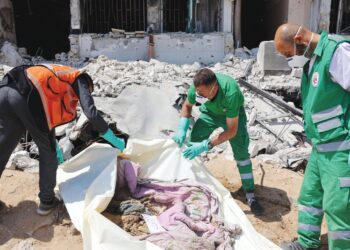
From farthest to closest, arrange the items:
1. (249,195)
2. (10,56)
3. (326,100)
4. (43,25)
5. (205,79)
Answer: (43,25), (10,56), (249,195), (205,79), (326,100)

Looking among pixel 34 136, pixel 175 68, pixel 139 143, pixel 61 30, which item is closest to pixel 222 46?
pixel 175 68

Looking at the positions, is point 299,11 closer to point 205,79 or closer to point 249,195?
point 249,195

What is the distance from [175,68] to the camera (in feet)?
30.1

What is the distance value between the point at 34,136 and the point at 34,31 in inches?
435

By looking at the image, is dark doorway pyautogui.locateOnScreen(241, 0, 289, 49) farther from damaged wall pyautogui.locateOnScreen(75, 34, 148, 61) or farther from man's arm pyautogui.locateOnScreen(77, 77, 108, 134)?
man's arm pyautogui.locateOnScreen(77, 77, 108, 134)

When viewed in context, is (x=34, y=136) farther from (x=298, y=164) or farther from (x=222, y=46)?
(x=222, y=46)

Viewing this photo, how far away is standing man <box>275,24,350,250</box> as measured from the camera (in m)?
2.56

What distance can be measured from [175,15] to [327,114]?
9.12 m

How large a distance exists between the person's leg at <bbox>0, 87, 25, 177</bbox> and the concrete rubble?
1.02m

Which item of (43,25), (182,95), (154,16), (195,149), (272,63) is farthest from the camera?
(43,25)

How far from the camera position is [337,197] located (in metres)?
2.60

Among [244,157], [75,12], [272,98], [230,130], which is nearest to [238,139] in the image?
[244,157]

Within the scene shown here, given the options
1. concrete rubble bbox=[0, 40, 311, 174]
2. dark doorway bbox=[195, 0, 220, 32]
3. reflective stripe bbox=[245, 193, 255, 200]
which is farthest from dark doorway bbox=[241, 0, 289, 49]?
reflective stripe bbox=[245, 193, 255, 200]

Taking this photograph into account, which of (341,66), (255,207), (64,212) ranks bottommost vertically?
(255,207)
